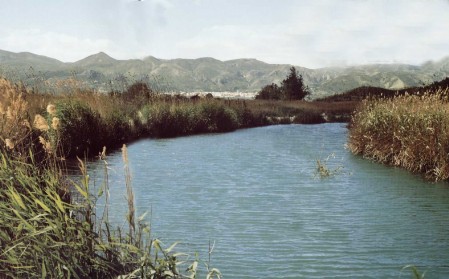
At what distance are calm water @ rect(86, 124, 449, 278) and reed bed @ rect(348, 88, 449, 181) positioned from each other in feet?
1.49

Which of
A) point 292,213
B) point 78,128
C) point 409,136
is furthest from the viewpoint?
point 78,128

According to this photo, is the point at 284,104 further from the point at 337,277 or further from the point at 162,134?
the point at 337,277

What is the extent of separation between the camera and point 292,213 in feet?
Answer: 30.8

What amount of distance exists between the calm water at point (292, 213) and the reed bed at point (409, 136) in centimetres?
46

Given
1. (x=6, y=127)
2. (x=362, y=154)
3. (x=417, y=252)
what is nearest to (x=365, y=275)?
(x=417, y=252)

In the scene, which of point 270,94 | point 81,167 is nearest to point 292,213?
point 81,167

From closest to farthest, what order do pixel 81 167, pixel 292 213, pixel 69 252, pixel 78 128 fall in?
pixel 69 252 < pixel 81 167 < pixel 292 213 < pixel 78 128

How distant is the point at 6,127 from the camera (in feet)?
27.7

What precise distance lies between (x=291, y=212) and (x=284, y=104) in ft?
107

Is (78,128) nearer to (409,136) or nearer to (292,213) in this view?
(292,213)

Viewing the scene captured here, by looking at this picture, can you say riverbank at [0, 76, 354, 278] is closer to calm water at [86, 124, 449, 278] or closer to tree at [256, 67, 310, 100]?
calm water at [86, 124, 449, 278]

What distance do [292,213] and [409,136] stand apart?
570cm

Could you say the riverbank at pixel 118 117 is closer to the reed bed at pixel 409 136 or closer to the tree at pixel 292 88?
the reed bed at pixel 409 136

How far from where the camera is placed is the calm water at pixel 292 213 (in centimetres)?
683
